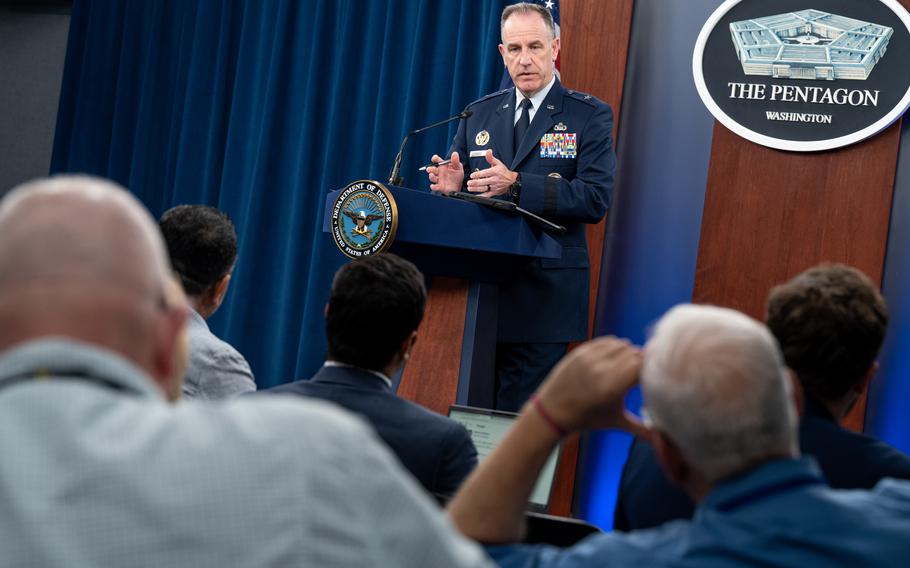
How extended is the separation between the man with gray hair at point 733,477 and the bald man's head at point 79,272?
1.80ft

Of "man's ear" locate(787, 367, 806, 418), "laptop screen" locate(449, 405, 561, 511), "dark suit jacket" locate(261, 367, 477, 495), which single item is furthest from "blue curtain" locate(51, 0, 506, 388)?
"man's ear" locate(787, 367, 806, 418)

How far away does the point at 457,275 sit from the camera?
3.16 m

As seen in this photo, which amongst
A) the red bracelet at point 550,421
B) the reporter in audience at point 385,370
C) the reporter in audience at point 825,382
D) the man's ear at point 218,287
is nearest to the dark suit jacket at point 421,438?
the reporter in audience at point 385,370

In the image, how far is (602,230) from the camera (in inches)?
155

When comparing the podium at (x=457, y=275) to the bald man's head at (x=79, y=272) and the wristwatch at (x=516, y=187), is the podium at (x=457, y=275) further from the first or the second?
the bald man's head at (x=79, y=272)

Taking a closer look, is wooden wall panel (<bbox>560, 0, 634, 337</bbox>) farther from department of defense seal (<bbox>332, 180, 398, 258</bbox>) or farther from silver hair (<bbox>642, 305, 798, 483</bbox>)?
silver hair (<bbox>642, 305, 798, 483</bbox>)

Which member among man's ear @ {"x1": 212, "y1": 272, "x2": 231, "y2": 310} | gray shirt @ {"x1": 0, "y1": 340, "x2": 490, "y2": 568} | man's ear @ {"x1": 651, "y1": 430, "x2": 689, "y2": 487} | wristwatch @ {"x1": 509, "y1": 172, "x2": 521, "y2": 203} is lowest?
man's ear @ {"x1": 212, "y1": 272, "x2": 231, "y2": 310}

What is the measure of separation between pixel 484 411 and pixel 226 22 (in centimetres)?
343

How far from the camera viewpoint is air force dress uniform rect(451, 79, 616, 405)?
334 cm

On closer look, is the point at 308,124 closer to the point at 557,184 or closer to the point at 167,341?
the point at 557,184

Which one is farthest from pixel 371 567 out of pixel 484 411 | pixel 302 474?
pixel 484 411

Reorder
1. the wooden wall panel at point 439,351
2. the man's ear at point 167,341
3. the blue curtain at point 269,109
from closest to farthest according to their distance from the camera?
1. the man's ear at point 167,341
2. the wooden wall panel at point 439,351
3. the blue curtain at point 269,109

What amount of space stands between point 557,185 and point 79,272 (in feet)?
8.48

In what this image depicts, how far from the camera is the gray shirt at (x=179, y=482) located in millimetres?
680
